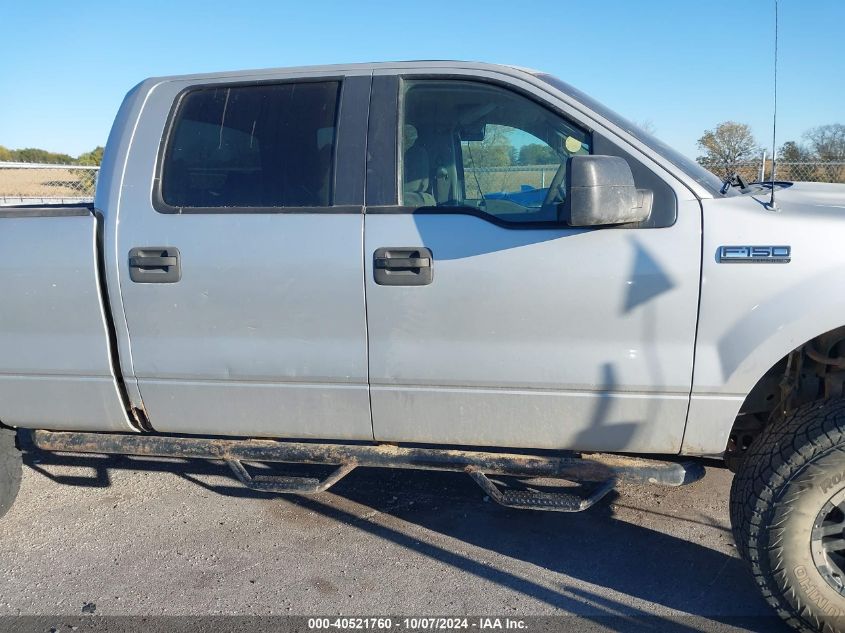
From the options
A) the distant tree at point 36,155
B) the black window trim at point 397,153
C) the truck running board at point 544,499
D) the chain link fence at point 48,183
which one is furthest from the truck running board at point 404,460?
the distant tree at point 36,155

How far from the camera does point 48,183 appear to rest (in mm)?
9234

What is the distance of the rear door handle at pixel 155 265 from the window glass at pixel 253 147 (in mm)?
239

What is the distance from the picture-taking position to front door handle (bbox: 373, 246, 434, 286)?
267 centimetres

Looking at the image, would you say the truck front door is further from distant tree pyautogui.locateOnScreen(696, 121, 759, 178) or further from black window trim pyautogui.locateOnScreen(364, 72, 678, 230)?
distant tree pyautogui.locateOnScreen(696, 121, 759, 178)

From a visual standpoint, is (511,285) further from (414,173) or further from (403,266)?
(414,173)

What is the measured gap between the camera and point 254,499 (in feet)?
12.7

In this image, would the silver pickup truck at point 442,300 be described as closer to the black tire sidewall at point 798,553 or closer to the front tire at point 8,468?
the black tire sidewall at point 798,553

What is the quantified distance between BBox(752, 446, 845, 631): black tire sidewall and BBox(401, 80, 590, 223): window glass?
141cm

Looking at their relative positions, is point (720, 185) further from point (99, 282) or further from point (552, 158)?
point (99, 282)

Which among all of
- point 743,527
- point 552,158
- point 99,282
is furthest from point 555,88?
point 99,282

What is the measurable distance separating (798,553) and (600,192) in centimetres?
151

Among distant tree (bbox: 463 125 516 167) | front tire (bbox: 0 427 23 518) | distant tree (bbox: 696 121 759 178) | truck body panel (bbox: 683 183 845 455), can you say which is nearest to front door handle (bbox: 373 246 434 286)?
distant tree (bbox: 463 125 516 167)

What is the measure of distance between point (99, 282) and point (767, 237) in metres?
2.63

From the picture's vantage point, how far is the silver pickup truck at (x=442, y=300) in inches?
99.5
